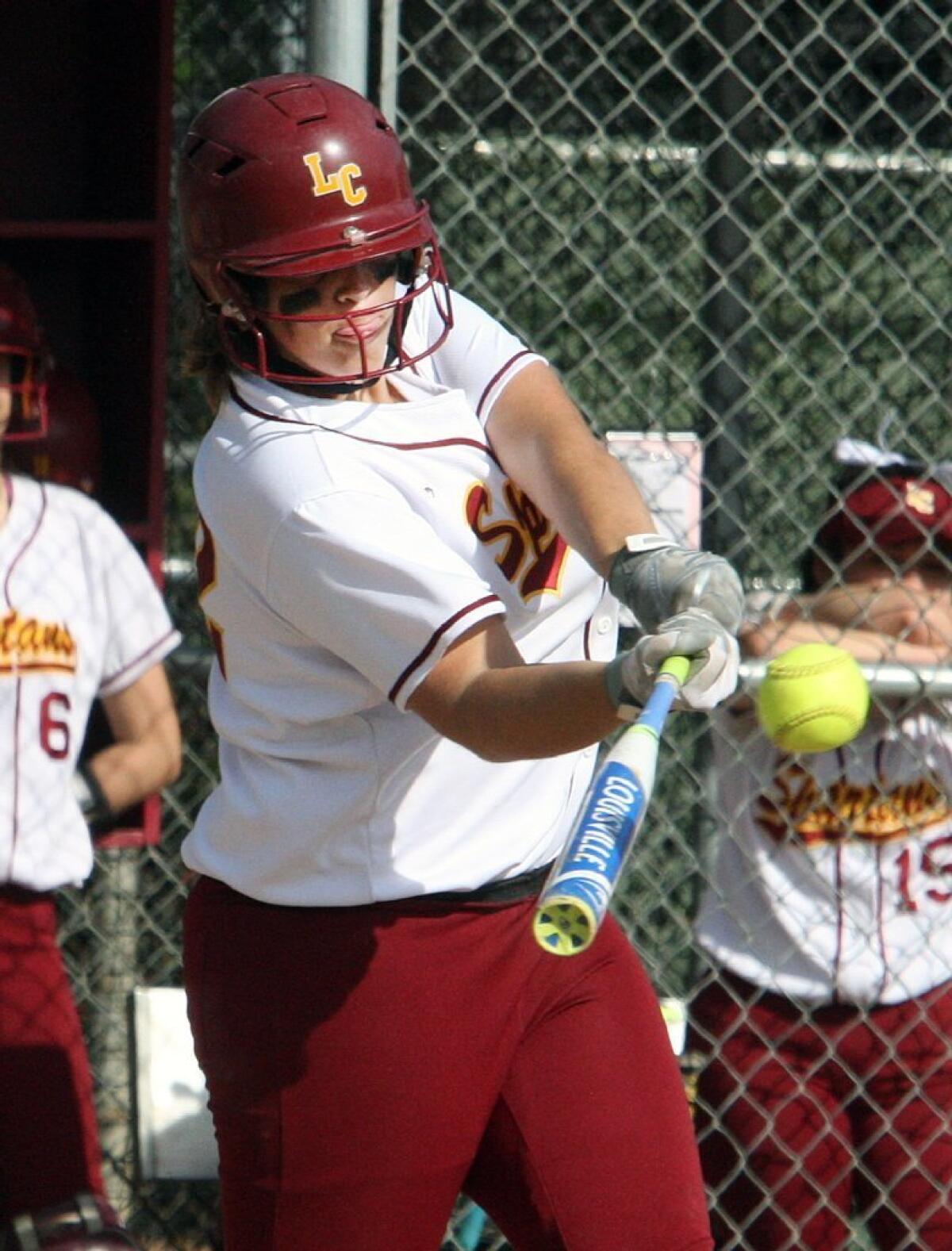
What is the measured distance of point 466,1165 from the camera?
204 centimetres

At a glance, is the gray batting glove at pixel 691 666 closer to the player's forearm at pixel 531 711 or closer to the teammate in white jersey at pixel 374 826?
the player's forearm at pixel 531 711

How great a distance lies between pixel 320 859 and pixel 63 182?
97.3 inches

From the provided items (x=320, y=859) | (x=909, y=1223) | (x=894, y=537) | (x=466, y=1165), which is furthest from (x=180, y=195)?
(x=909, y=1223)

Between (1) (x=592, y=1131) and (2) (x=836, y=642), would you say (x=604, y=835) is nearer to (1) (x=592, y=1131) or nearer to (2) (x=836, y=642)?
(1) (x=592, y=1131)

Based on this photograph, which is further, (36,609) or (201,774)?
(201,774)

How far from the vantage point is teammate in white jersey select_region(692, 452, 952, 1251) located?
3.06 metres

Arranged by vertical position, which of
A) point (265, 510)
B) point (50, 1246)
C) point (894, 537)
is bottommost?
point (50, 1246)

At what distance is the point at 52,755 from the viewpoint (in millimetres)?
3072

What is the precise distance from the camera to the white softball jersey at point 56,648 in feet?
9.92

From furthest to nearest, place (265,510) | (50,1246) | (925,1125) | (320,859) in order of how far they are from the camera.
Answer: (925,1125) < (50,1246) < (320,859) < (265,510)

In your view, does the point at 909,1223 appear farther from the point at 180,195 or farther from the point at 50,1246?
the point at 180,195

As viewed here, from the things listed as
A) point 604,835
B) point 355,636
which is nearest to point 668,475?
point 355,636

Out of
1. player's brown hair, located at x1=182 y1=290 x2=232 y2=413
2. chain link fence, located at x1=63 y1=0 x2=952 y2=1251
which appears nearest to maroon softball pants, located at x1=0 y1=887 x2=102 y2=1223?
chain link fence, located at x1=63 y1=0 x2=952 y2=1251

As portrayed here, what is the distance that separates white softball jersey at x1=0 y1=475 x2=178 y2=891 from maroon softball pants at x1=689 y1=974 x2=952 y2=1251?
1184mm
